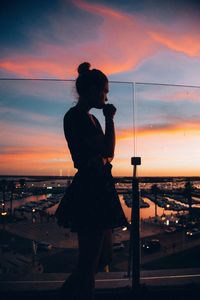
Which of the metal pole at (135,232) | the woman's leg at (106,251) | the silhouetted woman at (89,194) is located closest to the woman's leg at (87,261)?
the silhouetted woman at (89,194)

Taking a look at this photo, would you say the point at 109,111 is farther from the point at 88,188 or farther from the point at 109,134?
the point at 88,188

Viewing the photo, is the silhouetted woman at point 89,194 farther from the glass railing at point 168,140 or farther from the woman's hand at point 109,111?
the glass railing at point 168,140

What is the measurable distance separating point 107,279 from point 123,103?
126 cm

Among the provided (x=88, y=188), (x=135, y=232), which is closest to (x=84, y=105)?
(x=88, y=188)

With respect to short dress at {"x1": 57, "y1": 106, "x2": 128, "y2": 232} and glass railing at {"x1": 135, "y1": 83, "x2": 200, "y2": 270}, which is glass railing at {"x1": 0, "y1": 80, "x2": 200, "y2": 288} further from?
short dress at {"x1": 57, "y1": 106, "x2": 128, "y2": 232}

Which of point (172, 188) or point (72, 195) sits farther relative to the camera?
point (172, 188)

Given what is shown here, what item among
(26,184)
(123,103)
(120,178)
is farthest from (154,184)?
(26,184)

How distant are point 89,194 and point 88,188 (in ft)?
0.08

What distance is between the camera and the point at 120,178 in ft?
6.36

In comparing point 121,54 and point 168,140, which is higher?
point 121,54

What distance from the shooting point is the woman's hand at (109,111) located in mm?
1139

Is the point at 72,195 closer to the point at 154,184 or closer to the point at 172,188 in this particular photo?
the point at 154,184

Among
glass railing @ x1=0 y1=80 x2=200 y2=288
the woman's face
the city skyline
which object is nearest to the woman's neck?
the woman's face

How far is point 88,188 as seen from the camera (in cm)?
111
